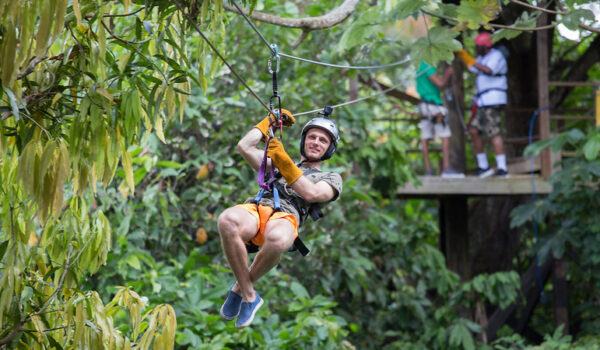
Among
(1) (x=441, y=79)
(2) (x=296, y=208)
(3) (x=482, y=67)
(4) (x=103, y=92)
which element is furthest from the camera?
(1) (x=441, y=79)

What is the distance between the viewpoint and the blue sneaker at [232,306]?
363 cm

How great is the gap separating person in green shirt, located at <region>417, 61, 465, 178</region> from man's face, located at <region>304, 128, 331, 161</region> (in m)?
4.31

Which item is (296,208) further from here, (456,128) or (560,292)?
(560,292)

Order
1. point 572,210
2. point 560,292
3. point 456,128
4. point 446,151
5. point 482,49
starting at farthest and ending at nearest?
point 560,292
point 456,128
point 446,151
point 572,210
point 482,49

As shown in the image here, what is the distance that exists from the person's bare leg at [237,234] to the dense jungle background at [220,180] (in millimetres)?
339

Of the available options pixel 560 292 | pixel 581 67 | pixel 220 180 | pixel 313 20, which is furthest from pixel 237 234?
pixel 581 67

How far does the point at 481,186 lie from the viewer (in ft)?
26.7

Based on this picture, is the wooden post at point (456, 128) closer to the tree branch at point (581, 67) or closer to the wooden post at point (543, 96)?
the wooden post at point (543, 96)

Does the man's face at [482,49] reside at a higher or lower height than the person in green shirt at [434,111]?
higher

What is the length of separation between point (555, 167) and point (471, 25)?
426 cm

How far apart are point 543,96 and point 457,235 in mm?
2041

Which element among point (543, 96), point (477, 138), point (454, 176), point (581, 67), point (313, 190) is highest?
point (581, 67)

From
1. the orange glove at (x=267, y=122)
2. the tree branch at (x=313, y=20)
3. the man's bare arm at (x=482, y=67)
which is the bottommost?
the orange glove at (x=267, y=122)

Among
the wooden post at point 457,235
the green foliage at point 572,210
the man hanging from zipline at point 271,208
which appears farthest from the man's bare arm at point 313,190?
the wooden post at point 457,235
